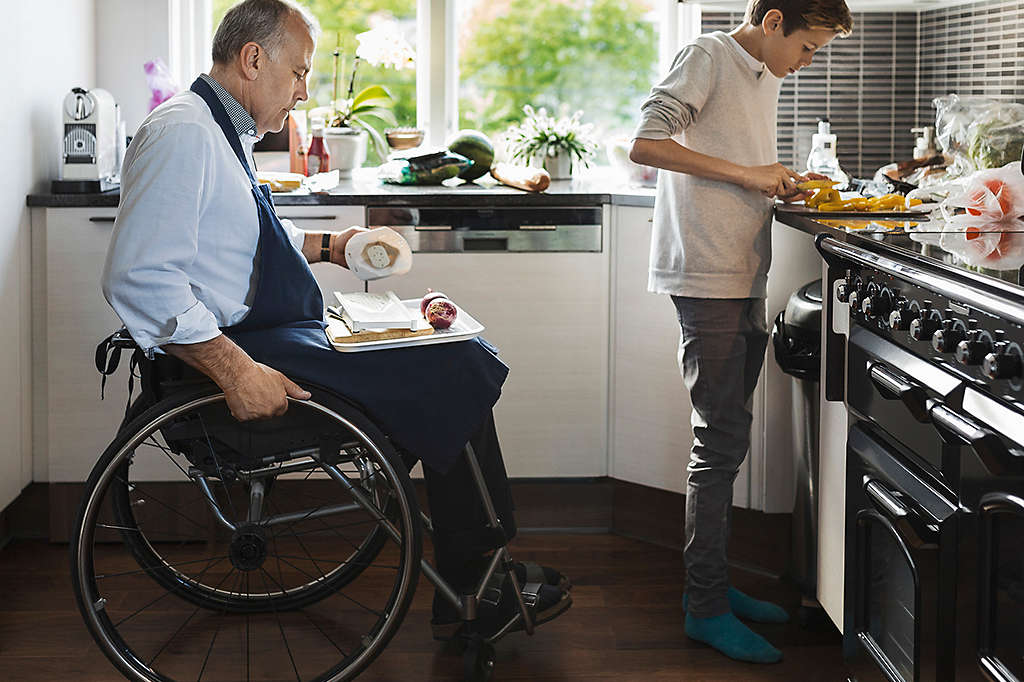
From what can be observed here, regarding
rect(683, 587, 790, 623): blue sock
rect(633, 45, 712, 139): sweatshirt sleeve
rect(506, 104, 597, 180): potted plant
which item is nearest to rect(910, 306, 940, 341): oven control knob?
rect(633, 45, 712, 139): sweatshirt sleeve

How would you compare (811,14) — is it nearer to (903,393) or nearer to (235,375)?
(903,393)

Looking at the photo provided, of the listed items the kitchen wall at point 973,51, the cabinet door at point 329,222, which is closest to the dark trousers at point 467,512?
the cabinet door at point 329,222

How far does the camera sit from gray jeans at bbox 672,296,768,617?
2.32 metres

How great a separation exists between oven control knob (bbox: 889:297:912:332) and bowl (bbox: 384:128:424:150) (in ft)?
6.65

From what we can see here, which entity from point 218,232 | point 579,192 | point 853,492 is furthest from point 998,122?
point 218,232

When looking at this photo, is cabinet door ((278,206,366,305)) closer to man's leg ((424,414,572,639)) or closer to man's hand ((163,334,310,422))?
man's leg ((424,414,572,639))

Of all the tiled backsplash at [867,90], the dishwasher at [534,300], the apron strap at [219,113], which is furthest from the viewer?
the tiled backsplash at [867,90]

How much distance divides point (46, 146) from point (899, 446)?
2.28m

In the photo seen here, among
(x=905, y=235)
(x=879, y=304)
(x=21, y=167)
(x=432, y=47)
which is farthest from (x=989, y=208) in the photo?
(x=21, y=167)

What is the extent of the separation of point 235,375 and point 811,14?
1250mm

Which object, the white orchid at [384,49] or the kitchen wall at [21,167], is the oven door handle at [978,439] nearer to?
the kitchen wall at [21,167]

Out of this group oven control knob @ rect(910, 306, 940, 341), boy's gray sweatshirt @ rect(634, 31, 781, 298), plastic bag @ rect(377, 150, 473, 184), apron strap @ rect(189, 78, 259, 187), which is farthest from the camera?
plastic bag @ rect(377, 150, 473, 184)

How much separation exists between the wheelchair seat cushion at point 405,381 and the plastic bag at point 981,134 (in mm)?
1134

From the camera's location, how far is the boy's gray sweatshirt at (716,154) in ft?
7.36
